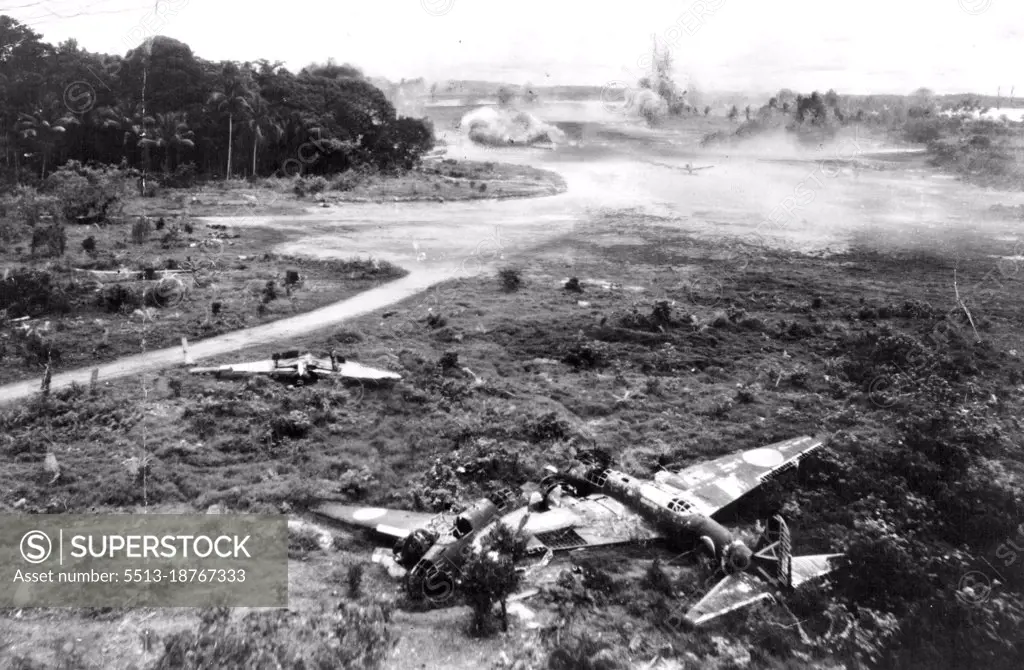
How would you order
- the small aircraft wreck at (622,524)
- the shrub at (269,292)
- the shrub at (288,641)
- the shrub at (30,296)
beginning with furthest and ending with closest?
the shrub at (269,292)
the shrub at (30,296)
the small aircraft wreck at (622,524)
the shrub at (288,641)

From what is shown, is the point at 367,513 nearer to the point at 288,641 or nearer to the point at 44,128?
the point at 288,641

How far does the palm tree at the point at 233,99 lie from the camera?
75.7 m

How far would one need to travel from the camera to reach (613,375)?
28781 millimetres

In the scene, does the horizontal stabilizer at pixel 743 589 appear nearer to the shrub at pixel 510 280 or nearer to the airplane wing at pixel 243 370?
the airplane wing at pixel 243 370

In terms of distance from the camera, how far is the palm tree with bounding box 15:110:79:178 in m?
69.6

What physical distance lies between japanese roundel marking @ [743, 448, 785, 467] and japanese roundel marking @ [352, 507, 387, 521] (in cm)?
1184

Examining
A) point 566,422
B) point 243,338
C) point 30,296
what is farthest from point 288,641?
point 30,296

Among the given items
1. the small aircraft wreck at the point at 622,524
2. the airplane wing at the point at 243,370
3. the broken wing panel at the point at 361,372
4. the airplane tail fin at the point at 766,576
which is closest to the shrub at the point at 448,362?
the broken wing panel at the point at 361,372

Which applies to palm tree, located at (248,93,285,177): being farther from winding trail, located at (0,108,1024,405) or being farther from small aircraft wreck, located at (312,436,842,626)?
small aircraft wreck, located at (312,436,842,626)

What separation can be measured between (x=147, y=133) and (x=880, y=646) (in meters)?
82.8

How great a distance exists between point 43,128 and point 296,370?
216ft

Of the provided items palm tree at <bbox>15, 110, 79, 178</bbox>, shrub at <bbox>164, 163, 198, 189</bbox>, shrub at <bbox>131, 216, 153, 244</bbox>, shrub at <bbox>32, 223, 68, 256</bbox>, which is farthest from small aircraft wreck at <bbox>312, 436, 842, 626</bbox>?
palm tree at <bbox>15, 110, 79, 178</bbox>

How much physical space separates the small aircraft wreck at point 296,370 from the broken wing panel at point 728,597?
15.8m

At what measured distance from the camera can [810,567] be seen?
1581 cm
